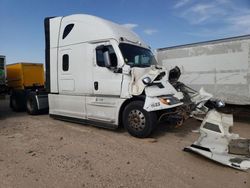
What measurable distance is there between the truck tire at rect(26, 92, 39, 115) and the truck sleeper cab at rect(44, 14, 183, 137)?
5.65 ft

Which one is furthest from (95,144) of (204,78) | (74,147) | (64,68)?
(204,78)

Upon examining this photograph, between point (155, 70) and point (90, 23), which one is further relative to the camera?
point (90, 23)

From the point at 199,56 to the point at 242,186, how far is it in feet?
18.8

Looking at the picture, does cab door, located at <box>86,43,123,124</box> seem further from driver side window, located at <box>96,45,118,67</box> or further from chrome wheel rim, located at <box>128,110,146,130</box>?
chrome wheel rim, located at <box>128,110,146,130</box>

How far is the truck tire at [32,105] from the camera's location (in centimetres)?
1045

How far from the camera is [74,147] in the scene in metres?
5.88

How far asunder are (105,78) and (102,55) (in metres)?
0.67

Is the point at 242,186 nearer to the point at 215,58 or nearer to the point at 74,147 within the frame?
the point at 74,147

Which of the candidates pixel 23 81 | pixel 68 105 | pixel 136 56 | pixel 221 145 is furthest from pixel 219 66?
pixel 23 81

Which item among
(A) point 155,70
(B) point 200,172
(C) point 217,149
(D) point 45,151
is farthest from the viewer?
(A) point 155,70

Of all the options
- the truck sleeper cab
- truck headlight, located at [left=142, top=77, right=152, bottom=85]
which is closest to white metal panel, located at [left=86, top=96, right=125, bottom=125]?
the truck sleeper cab

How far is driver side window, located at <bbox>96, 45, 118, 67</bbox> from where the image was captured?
6832 mm

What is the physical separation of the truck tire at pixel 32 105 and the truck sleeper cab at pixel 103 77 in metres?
1.72

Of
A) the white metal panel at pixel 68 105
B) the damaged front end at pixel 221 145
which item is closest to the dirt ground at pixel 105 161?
the damaged front end at pixel 221 145
